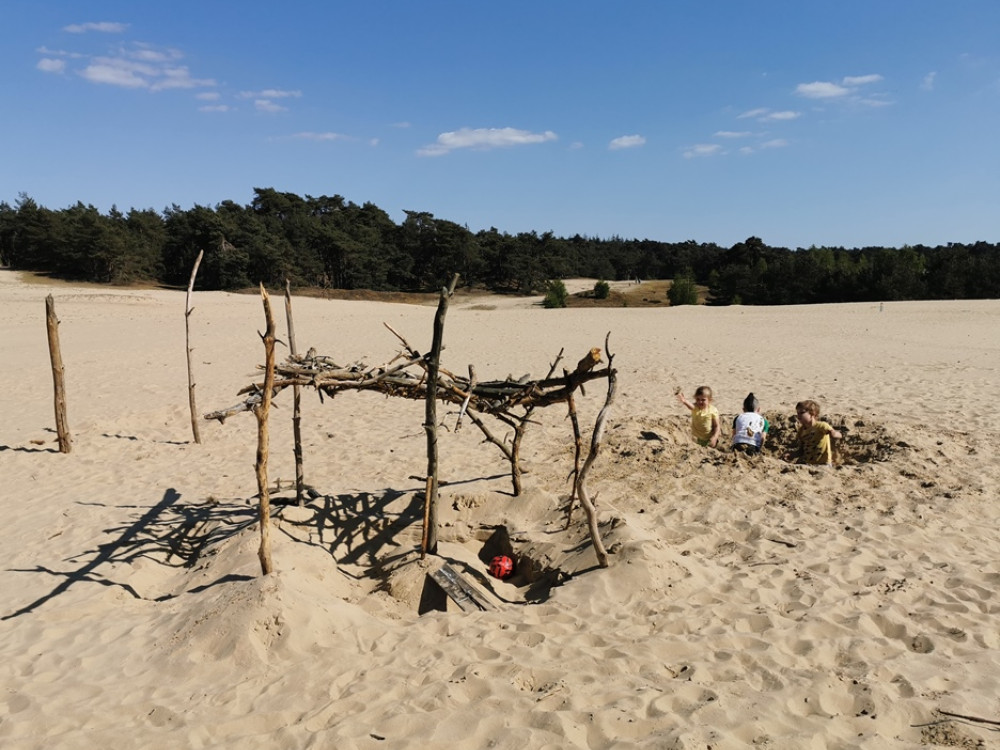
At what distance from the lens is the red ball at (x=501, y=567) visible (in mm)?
6059

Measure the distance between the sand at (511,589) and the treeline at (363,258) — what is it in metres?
33.3

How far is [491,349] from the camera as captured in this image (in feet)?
68.7

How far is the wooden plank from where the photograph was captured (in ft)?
17.0

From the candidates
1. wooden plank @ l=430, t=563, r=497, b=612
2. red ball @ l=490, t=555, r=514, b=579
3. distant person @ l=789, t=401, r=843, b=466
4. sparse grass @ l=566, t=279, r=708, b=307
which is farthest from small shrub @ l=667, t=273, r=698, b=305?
wooden plank @ l=430, t=563, r=497, b=612

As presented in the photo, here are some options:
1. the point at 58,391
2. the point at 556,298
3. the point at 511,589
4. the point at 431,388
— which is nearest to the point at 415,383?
the point at 431,388

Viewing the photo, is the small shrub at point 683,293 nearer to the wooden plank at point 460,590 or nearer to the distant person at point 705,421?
the distant person at point 705,421

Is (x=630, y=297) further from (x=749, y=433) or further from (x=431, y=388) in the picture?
(x=431, y=388)

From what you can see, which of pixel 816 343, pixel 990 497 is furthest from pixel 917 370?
pixel 990 497

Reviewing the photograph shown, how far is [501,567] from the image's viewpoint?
6078mm

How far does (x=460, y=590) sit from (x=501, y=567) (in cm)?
83

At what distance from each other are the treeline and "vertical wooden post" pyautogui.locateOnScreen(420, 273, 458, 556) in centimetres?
3658

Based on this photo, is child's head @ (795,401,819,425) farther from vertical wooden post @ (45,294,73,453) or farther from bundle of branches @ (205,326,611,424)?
vertical wooden post @ (45,294,73,453)

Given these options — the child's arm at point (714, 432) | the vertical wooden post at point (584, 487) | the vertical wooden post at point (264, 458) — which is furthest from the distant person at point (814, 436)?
the vertical wooden post at point (264, 458)

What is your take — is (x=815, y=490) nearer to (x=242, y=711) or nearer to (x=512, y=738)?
(x=512, y=738)
